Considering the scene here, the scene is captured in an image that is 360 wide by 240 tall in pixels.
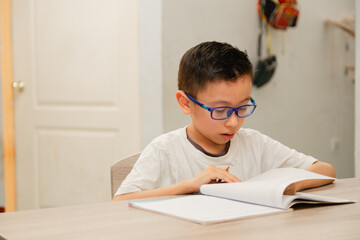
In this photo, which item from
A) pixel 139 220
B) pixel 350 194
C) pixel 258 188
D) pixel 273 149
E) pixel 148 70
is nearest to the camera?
pixel 139 220

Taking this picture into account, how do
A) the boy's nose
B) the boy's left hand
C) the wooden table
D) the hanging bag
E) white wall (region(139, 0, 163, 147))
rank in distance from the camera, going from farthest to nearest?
1. the hanging bag
2. white wall (region(139, 0, 163, 147))
3. the boy's nose
4. the boy's left hand
5. the wooden table

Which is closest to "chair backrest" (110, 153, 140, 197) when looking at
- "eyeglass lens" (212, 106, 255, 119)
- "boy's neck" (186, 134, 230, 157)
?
"boy's neck" (186, 134, 230, 157)

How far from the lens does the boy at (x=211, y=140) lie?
1.31 m

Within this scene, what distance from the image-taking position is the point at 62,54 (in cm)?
308

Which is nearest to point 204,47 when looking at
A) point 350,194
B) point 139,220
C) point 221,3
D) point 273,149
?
point 273,149

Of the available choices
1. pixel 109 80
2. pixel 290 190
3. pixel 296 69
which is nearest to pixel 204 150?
pixel 290 190

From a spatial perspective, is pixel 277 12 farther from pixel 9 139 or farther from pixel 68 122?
pixel 9 139

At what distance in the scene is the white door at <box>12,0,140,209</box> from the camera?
2836 mm

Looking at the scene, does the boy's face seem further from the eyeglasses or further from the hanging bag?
the hanging bag

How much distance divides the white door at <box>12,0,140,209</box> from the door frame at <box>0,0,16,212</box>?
0.13ft

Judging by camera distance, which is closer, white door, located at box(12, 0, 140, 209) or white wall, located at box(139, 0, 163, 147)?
white wall, located at box(139, 0, 163, 147)

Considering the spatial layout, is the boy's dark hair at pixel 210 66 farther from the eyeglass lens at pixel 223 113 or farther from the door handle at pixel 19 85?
the door handle at pixel 19 85

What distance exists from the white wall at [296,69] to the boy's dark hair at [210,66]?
1.31 metres

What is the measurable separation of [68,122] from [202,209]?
234 centimetres
